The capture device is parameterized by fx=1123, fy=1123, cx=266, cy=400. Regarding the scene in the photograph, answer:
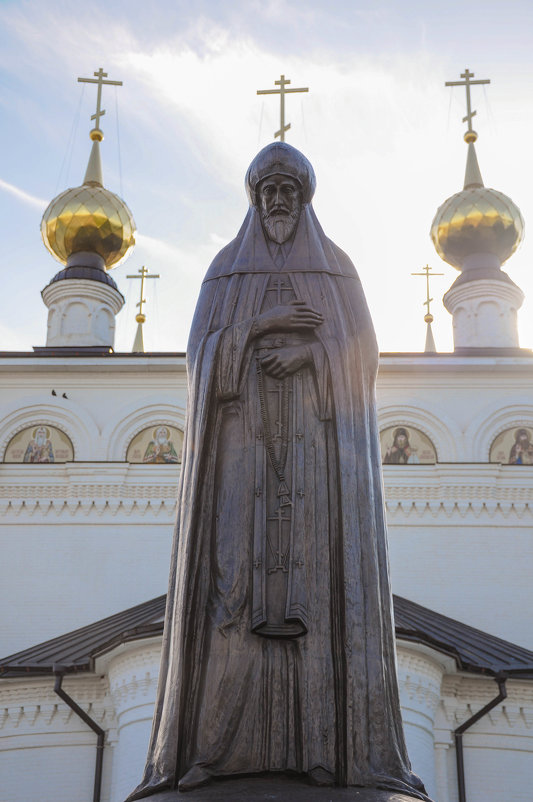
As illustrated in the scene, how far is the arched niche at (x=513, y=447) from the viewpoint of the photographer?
1761cm

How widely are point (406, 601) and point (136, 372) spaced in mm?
5818

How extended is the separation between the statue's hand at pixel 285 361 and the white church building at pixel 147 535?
9883 millimetres

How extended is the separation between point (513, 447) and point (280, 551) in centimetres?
1453

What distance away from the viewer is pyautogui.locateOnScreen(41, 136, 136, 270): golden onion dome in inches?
848

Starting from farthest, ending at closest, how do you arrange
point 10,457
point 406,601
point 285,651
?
1. point 10,457
2. point 406,601
3. point 285,651

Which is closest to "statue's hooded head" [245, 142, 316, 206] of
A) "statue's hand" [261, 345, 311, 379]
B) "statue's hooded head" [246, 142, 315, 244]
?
"statue's hooded head" [246, 142, 315, 244]

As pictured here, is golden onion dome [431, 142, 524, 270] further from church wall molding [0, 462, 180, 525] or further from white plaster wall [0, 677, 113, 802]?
white plaster wall [0, 677, 113, 802]

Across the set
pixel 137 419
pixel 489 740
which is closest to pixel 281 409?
pixel 489 740

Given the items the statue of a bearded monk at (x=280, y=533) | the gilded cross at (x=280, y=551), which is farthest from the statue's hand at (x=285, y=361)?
the gilded cross at (x=280, y=551)

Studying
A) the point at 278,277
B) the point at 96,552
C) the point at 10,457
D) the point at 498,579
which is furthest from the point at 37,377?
the point at 278,277

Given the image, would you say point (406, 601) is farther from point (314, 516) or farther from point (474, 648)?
point (314, 516)

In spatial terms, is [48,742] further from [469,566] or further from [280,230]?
[280,230]

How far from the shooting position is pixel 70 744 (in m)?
13.8

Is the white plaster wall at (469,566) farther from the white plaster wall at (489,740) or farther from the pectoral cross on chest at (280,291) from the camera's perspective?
the pectoral cross on chest at (280,291)
